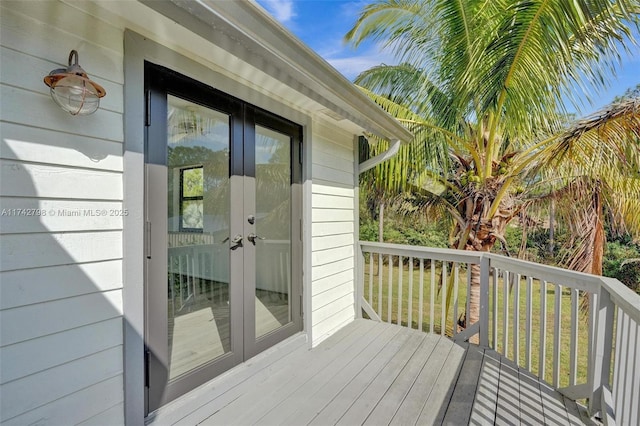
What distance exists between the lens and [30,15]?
4.54 ft

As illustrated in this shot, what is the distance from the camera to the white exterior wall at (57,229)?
135 centimetres

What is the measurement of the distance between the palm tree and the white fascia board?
1.66 m

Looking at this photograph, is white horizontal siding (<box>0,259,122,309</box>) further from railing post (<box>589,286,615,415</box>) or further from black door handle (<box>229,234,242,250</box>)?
railing post (<box>589,286,615,415</box>)

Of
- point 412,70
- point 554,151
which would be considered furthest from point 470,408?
point 412,70

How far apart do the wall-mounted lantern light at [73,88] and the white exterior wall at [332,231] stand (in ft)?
6.65

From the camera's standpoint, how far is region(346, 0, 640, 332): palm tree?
2.90 meters

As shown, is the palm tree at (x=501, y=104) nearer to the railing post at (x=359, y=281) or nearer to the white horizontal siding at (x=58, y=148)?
the railing post at (x=359, y=281)

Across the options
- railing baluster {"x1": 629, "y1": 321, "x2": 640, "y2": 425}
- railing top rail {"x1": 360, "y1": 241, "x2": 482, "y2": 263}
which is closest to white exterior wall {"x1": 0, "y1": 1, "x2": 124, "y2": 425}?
railing baluster {"x1": 629, "y1": 321, "x2": 640, "y2": 425}

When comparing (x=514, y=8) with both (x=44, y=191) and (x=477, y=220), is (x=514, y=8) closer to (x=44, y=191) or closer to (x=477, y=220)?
(x=477, y=220)

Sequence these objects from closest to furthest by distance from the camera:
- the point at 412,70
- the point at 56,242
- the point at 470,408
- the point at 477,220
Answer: the point at 56,242
the point at 470,408
the point at 477,220
the point at 412,70

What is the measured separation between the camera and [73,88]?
1.43 meters

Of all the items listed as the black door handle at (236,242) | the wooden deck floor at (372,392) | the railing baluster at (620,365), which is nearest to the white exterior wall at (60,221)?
the wooden deck floor at (372,392)

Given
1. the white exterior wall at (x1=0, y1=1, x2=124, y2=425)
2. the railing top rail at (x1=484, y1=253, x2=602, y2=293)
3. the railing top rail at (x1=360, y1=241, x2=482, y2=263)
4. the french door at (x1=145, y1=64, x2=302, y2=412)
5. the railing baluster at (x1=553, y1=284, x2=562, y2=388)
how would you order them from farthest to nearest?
the railing top rail at (x1=360, y1=241, x2=482, y2=263)
the railing baluster at (x1=553, y1=284, x2=562, y2=388)
the railing top rail at (x1=484, y1=253, x2=602, y2=293)
the french door at (x1=145, y1=64, x2=302, y2=412)
the white exterior wall at (x1=0, y1=1, x2=124, y2=425)

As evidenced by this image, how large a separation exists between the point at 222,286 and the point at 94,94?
145cm
